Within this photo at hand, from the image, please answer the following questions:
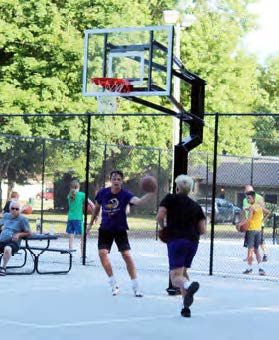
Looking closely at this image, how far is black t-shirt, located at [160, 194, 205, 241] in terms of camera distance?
39.4ft

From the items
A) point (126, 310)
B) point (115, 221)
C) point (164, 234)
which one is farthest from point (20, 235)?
point (164, 234)

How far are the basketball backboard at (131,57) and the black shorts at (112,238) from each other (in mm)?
2143

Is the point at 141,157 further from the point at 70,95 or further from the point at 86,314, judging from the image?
the point at 86,314

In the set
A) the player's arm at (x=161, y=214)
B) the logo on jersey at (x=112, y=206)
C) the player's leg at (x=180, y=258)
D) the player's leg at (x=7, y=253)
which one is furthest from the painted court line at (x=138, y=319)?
the player's leg at (x=7, y=253)

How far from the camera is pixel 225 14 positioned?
43031 mm

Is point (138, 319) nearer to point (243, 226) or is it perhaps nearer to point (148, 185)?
point (148, 185)

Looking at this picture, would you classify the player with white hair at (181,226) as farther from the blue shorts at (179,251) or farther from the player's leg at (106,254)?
the player's leg at (106,254)

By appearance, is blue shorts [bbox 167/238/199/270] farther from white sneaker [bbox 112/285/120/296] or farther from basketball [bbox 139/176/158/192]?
white sneaker [bbox 112/285/120/296]

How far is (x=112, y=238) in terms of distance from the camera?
13812 mm

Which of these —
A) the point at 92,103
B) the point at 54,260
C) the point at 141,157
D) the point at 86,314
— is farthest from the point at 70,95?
the point at 86,314

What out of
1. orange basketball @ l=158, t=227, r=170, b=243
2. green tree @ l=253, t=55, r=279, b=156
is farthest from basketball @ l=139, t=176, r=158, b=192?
green tree @ l=253, t=55, r=279, b=156

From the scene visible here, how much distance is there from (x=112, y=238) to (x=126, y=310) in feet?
6.11

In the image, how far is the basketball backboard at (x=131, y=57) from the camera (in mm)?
14578

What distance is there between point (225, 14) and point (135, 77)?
28892 millimetres
